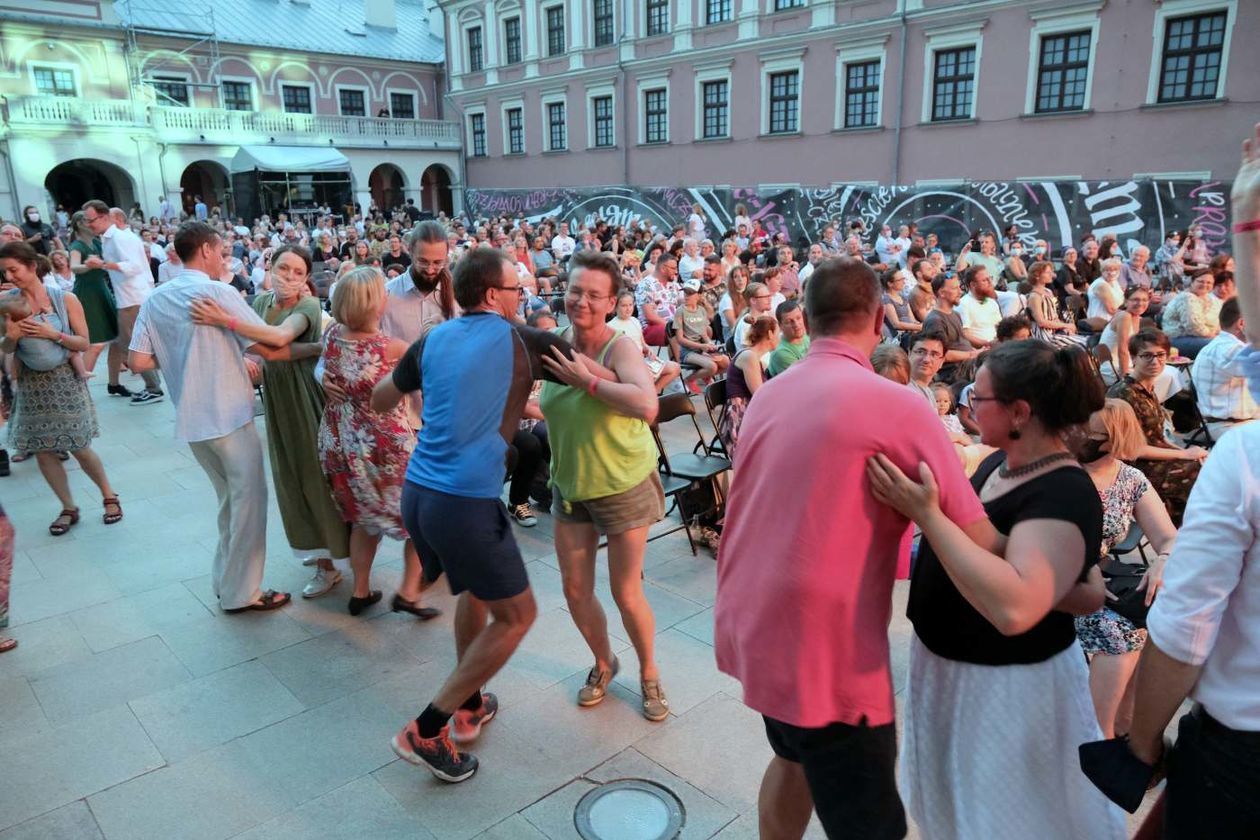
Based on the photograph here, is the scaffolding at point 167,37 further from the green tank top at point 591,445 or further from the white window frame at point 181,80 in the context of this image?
the green tank top at point 591,445

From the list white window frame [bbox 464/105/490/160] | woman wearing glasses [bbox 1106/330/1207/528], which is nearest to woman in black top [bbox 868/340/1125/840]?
woman wearing glasses [bbox 1106/330/1207/528]

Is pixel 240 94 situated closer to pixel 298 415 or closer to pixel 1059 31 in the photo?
pixel 1059 31

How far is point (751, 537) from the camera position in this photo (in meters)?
1.80

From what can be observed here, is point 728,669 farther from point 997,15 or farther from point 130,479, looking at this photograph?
point 997,15

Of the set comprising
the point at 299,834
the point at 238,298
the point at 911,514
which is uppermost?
the point at 238,298

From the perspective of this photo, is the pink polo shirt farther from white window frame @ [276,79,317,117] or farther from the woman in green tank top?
white window frame @ [276,79,317,117]

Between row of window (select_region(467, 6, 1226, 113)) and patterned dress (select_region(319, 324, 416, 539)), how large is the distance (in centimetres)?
1956

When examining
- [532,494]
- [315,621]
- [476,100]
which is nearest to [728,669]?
[315,621]

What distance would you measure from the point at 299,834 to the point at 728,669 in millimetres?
1645

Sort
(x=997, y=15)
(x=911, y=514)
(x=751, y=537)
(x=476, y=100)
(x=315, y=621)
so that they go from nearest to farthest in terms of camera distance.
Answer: (x=911, y=514) → (x=751, y=537) → (x=315, y=621) → (x=997, y=15) → (x=476, y=100)

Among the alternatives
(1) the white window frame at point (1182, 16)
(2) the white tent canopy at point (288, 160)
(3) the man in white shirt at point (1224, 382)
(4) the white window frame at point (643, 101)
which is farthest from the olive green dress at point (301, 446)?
(2) the white tent canopy at point (288, 160)

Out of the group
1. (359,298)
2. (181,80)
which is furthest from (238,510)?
(181,80)

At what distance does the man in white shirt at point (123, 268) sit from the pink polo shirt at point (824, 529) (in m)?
8.05

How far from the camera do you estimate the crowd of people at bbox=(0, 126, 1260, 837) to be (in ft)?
5.32
